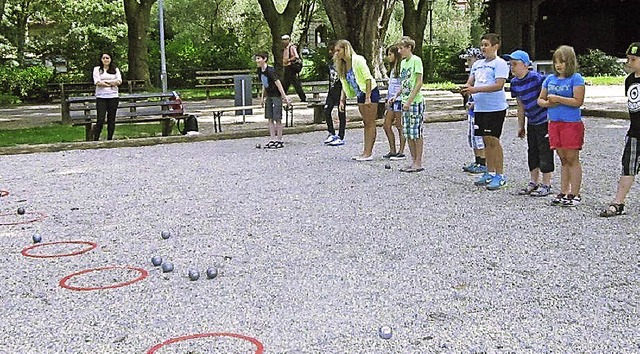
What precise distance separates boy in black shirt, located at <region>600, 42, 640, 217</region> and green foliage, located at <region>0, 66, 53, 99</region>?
26276 mm

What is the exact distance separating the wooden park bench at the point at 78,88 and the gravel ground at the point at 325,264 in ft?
33.4

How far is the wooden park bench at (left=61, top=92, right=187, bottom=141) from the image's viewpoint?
554 inches

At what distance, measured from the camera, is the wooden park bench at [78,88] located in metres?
21.0

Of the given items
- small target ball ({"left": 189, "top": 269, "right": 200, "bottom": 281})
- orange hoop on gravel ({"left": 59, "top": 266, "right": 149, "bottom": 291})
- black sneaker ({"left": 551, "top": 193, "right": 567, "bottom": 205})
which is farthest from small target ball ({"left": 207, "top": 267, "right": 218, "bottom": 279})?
black sneaker ({"left": 551, "top": 193, "right": 567, "bottom": 205})

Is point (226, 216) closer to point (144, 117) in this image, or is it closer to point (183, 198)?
point (183, 198)

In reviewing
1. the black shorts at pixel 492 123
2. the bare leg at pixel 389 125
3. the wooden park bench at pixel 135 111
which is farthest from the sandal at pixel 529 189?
the wooden park bench at pixel 135 111

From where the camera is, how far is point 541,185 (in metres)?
8.03

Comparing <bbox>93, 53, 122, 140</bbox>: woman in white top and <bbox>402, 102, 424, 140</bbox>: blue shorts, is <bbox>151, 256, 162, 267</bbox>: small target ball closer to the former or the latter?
<bbox>402, 102, 424, 140</bbox>: blue shorts

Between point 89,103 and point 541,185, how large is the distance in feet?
29.6

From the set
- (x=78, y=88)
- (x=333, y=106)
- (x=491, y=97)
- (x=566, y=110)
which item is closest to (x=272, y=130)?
(x=333, y=106)

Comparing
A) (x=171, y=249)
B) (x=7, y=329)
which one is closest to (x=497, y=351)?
(x=7, y=329)

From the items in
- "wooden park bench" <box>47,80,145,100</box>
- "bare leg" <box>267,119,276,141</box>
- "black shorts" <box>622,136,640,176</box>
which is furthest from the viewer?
"wooden park bench" <box>47,80,145,100</box>

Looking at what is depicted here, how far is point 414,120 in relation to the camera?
31.2 feet

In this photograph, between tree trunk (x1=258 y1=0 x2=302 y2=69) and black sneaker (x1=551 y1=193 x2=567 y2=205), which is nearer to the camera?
black sneaker (x1=551 y1=193 x2=567 y2=205)
